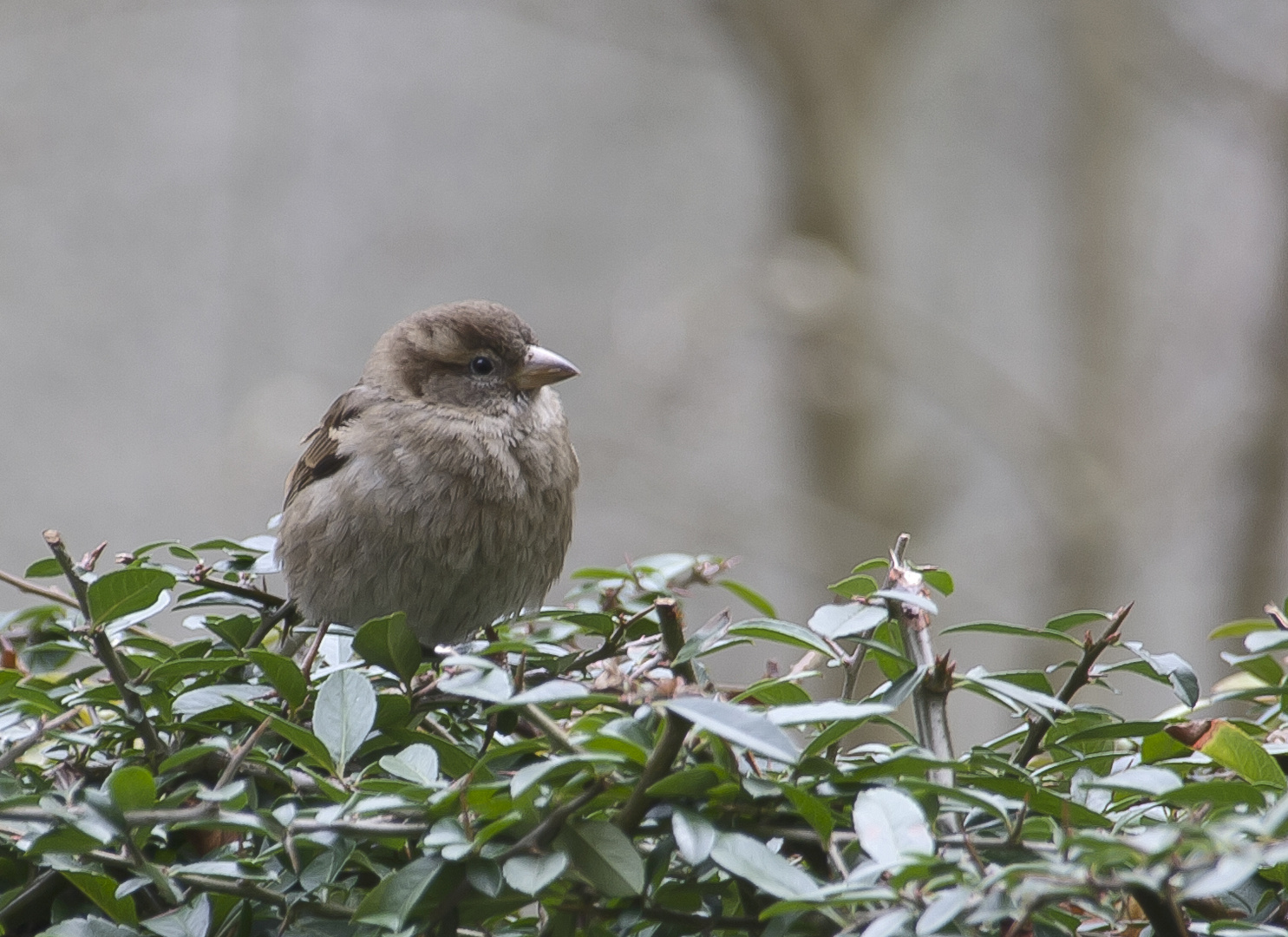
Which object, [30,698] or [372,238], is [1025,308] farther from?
[30,698]

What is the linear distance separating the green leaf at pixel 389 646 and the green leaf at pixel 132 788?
27 cm

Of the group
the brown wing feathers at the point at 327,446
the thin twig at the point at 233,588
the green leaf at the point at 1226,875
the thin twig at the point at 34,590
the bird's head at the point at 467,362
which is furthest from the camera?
the bird's head at the point at 467,362

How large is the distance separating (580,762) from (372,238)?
560cm

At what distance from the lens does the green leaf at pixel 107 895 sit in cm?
108

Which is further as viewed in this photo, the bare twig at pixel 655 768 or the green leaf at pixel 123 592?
the green leaf at pixel 123 592

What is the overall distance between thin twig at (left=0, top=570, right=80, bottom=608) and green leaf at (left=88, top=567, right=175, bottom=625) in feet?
0.38

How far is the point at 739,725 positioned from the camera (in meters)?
0.89

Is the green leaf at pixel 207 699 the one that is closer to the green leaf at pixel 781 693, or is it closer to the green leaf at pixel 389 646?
the green leaf at pixel 389 646

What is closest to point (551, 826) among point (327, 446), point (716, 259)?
point (327, 446)

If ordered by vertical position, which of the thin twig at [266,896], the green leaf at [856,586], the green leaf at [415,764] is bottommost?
the thin twig at [266,896]

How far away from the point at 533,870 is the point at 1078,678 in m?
0.49

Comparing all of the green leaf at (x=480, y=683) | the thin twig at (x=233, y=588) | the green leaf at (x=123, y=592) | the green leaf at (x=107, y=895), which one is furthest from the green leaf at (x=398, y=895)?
the thin twig at (x=233, y=588)

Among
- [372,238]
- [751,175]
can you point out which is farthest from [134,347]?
[751,175]

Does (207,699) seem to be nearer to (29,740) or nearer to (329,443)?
(29,740)
